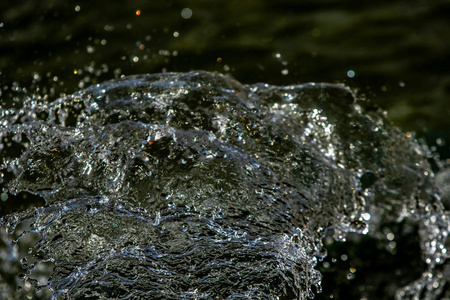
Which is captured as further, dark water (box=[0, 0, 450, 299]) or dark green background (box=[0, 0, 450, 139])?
dark green background (box=[0, 0, 450, 139])

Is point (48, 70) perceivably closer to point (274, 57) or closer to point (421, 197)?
point (274, 57)

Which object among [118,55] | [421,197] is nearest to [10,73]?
[118,55]

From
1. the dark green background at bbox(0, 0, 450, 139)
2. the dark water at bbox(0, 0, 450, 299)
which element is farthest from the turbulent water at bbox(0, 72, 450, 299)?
the dark green background at bbox(0, 0, 450, 139)

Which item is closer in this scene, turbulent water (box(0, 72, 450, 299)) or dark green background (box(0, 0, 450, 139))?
turbulent water (box(0, 72, 450, 299))

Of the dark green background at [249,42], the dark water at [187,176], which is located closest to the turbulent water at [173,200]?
the dark water at [187,176]

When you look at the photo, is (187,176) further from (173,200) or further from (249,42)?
(249,42)

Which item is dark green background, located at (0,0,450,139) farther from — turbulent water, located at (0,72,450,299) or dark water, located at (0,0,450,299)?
turbulent water, located at (0,72,450,299)

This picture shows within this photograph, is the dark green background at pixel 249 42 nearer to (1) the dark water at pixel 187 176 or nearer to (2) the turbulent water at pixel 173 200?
(1) the dark water at pixel 187 176

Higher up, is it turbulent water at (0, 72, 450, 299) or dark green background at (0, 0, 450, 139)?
turbulent water at (0, 72, 450, 299)
